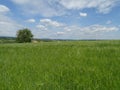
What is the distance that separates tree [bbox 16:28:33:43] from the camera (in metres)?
106

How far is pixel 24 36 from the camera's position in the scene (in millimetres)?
106062

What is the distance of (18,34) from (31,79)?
107538mm

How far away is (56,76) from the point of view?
13.9 ft

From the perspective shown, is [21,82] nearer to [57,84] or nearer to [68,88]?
[57,84]

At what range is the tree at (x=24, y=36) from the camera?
347 feet

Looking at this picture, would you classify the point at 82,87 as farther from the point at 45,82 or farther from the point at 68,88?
the point at 45,82

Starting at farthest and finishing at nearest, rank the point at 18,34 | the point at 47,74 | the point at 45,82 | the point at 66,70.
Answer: the point at 18,34, the point at 66,70, the point at 47,74, the point at 45,82

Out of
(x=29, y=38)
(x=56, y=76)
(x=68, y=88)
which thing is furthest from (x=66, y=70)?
(x=29, y=38)

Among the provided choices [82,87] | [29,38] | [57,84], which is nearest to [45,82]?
[57,84]

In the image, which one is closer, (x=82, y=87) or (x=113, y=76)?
(x=82, y=87)

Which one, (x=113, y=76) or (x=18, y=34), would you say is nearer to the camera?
(x=113, y=76)

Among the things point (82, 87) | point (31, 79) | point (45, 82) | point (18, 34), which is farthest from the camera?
point (18, 34)

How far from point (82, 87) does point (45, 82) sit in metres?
0.85

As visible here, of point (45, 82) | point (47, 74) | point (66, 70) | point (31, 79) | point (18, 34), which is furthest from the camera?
point (18, 34)
